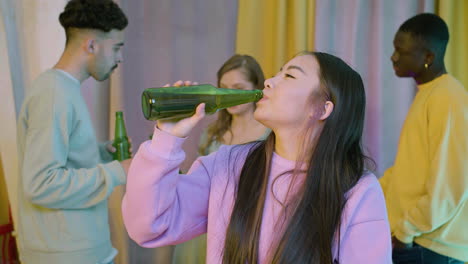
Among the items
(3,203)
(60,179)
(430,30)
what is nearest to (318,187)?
(60,179)

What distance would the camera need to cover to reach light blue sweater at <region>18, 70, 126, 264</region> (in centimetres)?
115

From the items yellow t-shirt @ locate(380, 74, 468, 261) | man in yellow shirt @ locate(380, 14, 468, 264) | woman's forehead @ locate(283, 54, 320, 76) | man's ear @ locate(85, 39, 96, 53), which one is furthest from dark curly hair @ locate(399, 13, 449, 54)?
man's ear @ locate(85, 39, 96, 53)

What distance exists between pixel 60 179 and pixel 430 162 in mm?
1091

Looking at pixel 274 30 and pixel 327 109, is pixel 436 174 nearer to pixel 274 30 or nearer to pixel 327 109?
pixel 327 109

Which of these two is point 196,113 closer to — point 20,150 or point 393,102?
point 20,150

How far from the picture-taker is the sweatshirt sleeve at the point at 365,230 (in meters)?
0.78

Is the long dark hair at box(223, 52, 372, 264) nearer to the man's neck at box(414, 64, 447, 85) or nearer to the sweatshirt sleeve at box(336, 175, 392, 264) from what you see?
the sweatshirt sleeve at box(336, 175, 392, 264)

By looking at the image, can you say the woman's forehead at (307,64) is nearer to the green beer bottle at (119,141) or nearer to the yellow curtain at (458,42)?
the green beer bottle at (119,141)

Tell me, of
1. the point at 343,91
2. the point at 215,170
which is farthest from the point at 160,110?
the point at 343,91

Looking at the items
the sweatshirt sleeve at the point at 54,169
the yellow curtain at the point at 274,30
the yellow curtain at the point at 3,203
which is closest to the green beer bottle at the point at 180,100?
the sweatshirt sleeve at the point at 54,169

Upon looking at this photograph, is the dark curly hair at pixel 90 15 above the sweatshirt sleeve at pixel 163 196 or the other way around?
above

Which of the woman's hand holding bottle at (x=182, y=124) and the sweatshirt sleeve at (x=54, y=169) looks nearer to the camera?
the woman's hand holding bottle at (x=182, y=124)

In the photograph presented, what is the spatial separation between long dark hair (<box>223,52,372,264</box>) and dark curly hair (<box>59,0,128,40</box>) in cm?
73

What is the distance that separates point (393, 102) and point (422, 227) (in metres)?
0.74
